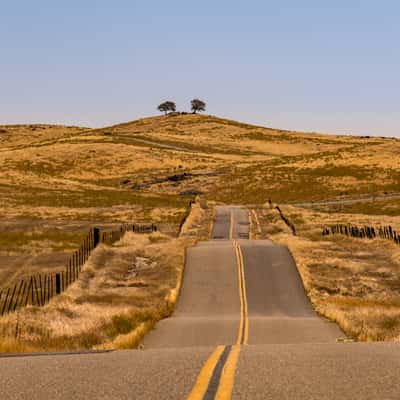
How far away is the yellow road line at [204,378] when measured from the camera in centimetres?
749

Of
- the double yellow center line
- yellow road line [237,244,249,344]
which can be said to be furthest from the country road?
yellow road line [237,244,249,344]

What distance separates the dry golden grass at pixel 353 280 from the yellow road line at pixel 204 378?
9942mm

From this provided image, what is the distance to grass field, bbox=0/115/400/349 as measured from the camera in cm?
3450

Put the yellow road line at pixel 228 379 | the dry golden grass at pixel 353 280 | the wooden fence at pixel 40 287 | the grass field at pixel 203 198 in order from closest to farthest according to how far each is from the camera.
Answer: the yellow road line at pixel 228 379
the dry golden grass at pixel 353 280
the wooden fence at pixel 40 287
the grass field at pixel 203 198

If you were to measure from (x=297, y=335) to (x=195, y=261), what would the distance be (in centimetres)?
2019

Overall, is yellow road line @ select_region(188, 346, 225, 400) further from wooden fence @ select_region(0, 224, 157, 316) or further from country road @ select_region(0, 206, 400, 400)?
wooden fence @ select_region(0, 224, 157, 316)

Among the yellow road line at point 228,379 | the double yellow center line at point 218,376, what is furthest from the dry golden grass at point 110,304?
the yellow road line at point 228,379

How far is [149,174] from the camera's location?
474 ft

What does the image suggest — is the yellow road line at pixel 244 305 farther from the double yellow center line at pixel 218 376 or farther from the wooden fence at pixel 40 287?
the double yellow center line at pixel 218 376

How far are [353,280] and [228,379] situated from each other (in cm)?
2936

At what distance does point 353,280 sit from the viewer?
3659 centimetres

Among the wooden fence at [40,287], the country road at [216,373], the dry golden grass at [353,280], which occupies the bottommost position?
the wooden fence at [40,287]

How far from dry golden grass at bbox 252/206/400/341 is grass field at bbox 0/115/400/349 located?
2.7 inches

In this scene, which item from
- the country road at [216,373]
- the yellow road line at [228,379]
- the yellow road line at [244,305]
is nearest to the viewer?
the yellow road line at [228,379]
